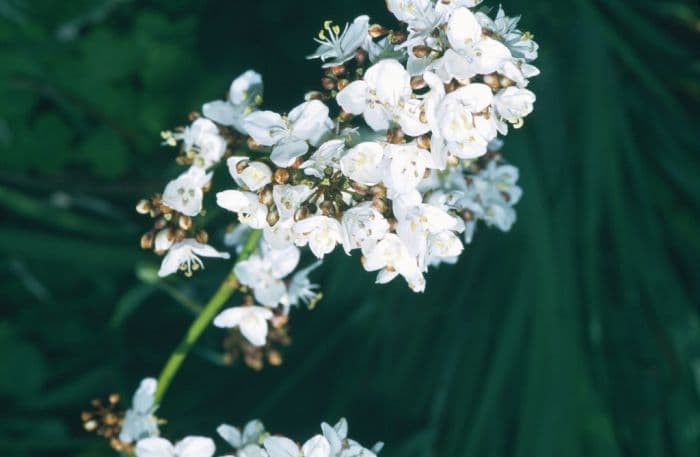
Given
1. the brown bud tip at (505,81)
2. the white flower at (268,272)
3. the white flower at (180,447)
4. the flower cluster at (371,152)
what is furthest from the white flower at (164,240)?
the brown bud tip at (505,81)

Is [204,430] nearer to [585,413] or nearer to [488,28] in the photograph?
[585,413]

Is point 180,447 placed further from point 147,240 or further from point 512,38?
point 512,38

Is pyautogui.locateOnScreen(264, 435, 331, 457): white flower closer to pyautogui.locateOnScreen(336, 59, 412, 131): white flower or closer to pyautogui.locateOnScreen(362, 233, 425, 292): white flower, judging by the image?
pyautogui.locateOnScreen(362, 233, 425, 292): white flower

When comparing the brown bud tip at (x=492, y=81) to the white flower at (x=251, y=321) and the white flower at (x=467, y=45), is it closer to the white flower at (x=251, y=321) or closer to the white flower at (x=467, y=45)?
the white flower at (x=467, y=45)

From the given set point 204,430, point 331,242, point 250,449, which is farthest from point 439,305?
point 331,242

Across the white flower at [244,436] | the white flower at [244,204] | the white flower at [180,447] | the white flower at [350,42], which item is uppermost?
the white flower at [350,42]

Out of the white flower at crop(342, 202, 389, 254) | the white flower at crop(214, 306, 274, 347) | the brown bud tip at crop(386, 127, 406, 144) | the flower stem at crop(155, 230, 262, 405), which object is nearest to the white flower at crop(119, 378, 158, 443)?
the flower stem at crop(155, 230, 262, 405)
